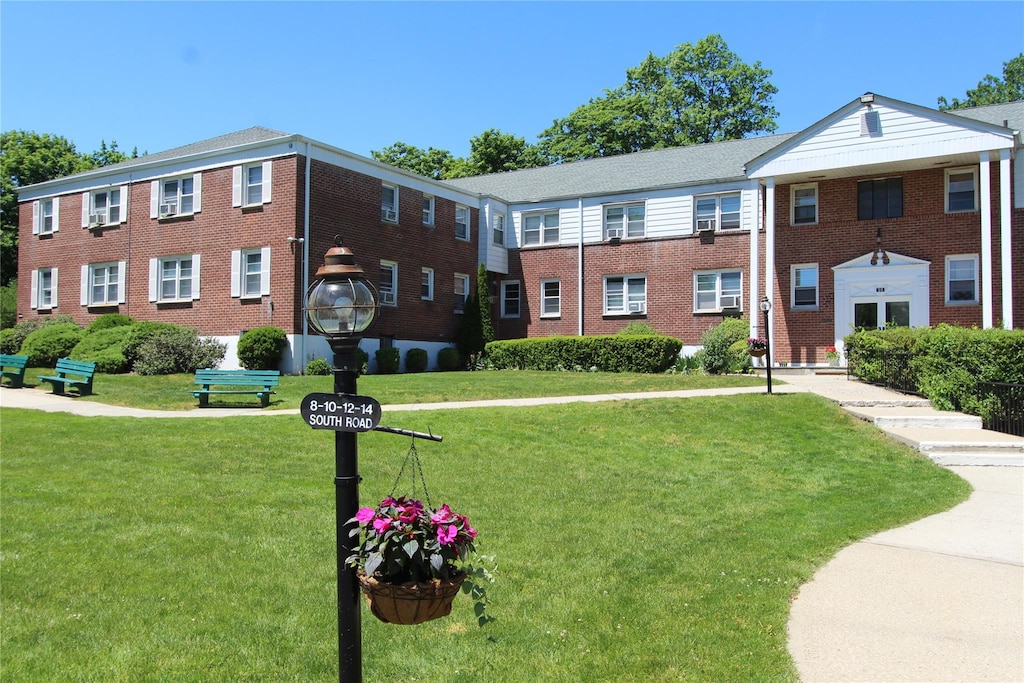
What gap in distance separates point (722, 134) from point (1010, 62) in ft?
68.9

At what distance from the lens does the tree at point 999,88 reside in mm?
52500

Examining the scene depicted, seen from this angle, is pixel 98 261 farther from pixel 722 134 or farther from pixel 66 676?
pixel 722 134

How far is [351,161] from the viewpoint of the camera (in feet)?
84.3

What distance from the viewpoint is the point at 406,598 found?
10.4ft

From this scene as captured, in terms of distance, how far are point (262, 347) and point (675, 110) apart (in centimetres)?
3781

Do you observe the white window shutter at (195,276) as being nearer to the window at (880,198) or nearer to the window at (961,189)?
the window at (880,198)

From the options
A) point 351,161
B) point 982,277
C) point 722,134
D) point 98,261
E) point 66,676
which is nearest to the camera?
point 66,676

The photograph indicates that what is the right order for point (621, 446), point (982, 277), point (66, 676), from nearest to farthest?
point (66, 676) → point (621, 446) → point (982, 277)

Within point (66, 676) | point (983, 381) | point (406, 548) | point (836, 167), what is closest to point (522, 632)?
point (406, 548)

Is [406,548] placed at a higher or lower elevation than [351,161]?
lower

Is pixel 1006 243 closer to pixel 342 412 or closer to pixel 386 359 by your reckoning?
pixel 386 359

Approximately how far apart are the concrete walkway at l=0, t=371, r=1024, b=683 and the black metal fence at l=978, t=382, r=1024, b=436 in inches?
75.8

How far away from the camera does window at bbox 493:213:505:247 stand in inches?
1282

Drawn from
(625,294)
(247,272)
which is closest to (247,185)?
(247,272)
